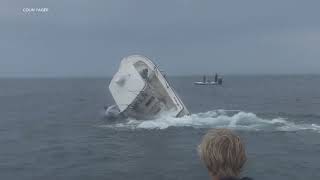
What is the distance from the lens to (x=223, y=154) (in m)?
3.93

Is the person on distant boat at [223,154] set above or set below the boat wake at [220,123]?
above

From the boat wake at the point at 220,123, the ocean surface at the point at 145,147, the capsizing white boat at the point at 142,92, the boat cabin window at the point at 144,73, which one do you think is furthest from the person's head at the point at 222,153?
the boat cabin window at the point at 144,73

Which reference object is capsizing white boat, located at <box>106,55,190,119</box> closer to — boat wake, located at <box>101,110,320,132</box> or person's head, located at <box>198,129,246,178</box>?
boat wake, located at <box>101,110,320,132</box>

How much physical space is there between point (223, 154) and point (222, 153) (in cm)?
2

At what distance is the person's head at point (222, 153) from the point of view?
12.9ft

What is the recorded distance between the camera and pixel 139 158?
91.1ft

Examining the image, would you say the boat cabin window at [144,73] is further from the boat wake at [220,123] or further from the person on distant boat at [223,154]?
the person on distant boat at [223,154]

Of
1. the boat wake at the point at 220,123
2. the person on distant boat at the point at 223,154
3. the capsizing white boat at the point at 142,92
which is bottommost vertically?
the boat wake at the point at 220,123

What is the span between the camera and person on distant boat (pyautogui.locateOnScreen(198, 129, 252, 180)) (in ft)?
12.9

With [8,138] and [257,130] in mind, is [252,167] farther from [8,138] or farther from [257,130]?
[8,138]

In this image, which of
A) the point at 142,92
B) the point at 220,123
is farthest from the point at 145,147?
the point at 220,123

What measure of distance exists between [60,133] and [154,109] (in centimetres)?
905

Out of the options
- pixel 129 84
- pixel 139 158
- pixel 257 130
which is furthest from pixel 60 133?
pixel 257 130

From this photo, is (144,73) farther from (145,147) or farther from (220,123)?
(145,147)
